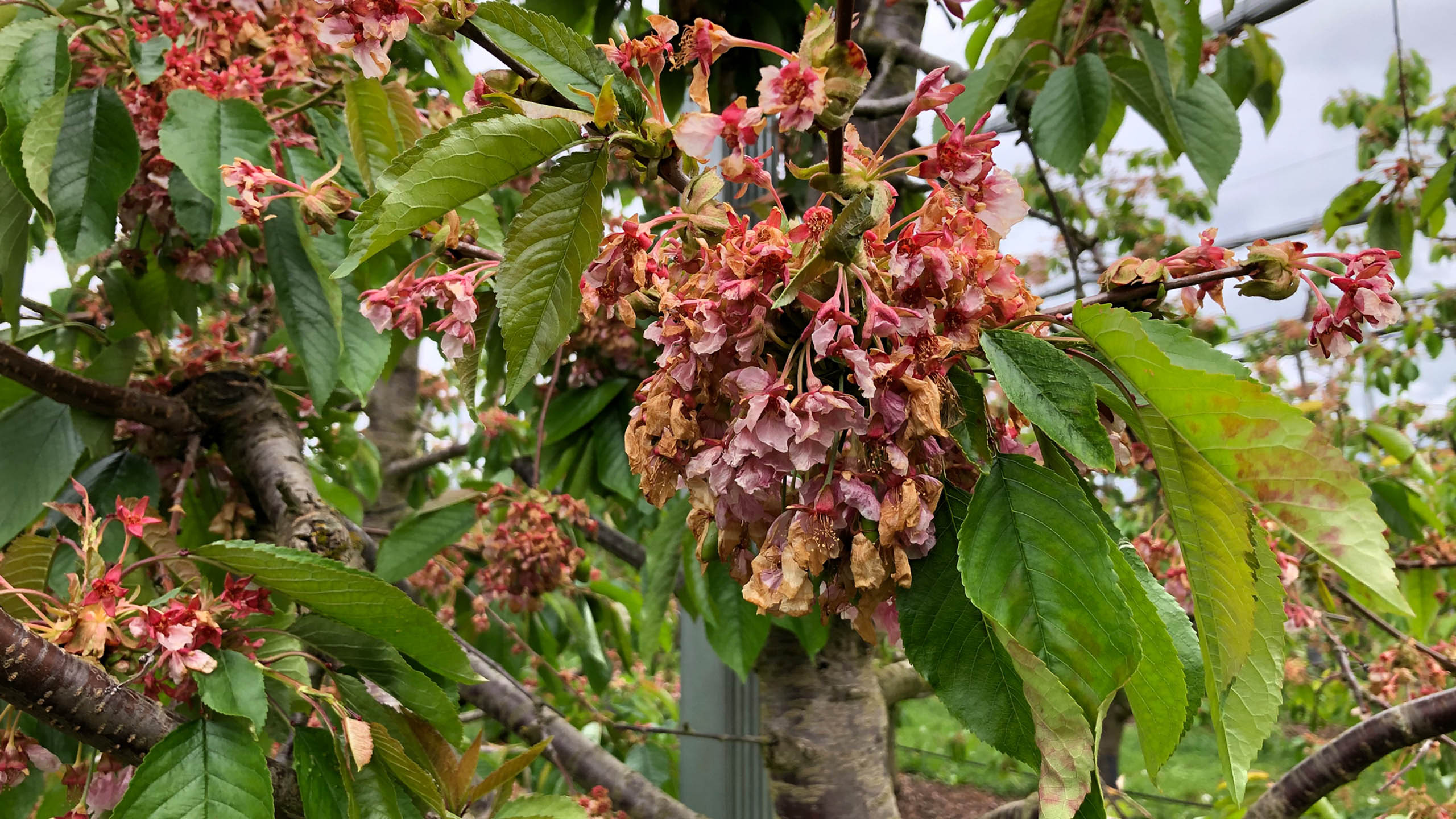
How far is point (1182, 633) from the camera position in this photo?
450 mm

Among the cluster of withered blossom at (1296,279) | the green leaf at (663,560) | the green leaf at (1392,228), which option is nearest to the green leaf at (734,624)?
the green leaf at (663,560)

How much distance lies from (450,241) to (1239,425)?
41cm

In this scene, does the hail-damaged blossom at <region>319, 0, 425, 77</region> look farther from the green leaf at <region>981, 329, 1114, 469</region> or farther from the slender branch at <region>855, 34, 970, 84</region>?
the slender branch at <region>855, 34, 970, 84</region>

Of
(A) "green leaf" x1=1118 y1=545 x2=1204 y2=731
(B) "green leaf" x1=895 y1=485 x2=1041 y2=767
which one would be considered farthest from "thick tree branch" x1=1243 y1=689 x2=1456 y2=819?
(B) "green leaf" x1=895 y1=485 x2=1041 y2=767

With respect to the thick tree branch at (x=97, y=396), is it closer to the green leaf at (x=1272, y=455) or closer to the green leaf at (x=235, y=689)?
the green leaf at (x=235, y=689)

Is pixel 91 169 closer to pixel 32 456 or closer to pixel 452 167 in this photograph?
pixel 32 456

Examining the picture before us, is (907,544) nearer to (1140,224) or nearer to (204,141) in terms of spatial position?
(204,141)

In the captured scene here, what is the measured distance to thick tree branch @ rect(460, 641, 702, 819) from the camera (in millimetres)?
1022

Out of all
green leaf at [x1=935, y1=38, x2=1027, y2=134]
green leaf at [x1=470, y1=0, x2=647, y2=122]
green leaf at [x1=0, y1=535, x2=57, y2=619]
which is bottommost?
green leaf at [x1=0, y1=535, x2=57, y2=619]

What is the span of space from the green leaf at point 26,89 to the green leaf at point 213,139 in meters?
0.09

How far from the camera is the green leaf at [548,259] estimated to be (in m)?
0.41

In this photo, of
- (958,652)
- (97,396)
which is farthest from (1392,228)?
(97,396)

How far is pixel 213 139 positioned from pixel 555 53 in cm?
52

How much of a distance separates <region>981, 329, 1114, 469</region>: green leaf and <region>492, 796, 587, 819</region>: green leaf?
18.8 inches
